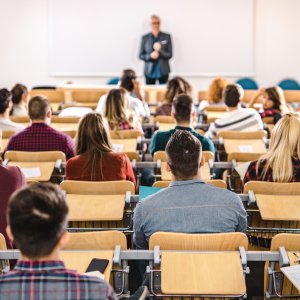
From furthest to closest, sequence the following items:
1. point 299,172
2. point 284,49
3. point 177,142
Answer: point 284,49 → point 299,172 → point 177,142

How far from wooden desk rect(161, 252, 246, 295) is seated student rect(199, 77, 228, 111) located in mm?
5238

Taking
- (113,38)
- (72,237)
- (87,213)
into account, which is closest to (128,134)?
(87,213)

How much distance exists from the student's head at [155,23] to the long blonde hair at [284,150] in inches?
271

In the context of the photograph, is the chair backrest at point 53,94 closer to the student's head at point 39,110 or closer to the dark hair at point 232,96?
the dark hair at point 232,96

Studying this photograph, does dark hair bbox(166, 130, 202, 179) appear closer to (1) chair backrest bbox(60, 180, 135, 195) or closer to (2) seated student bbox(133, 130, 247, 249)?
(2) seated student bbox(133, 130, 247, 249)

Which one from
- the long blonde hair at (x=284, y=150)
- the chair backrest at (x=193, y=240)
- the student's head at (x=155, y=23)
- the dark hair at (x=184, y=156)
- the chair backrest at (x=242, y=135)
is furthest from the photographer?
the student's head at (x=155, y=23)

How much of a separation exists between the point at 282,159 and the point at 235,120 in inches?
88.6

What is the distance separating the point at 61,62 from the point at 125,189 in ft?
27.9

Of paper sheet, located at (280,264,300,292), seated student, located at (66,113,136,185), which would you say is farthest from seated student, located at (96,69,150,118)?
paper sheet, located at (280,264,300,292)

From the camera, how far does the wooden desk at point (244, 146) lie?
5.52 m

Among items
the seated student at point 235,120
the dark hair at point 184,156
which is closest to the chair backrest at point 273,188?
the dark hair at point 184,156

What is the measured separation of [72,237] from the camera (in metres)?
2.94

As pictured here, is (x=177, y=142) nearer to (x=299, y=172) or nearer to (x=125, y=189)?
(x=125, y=189)

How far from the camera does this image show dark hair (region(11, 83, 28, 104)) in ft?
23.5
